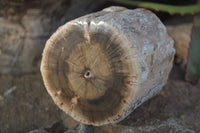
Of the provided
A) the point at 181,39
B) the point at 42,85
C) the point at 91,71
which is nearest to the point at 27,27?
the point at 42,85

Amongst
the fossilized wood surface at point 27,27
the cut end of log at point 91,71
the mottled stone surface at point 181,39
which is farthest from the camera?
the mottled stone surface at point 181,39

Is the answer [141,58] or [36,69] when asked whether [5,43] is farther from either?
[141,58]

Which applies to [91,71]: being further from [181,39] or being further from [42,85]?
[181,39]

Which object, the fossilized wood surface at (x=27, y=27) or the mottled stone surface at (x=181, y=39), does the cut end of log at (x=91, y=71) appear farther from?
the mottled stone surface at (x=181, y=39)

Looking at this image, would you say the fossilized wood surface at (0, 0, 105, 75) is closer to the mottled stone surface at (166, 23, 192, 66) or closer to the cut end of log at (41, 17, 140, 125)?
the cut end of log at (41, 17, 140, 125)

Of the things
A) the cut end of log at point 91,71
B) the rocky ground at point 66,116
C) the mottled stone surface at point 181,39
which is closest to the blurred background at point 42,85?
the rocky ground at point 66,116

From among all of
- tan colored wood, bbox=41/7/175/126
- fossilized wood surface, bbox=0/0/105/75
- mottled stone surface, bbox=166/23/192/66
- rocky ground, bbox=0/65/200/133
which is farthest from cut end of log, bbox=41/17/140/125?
mottled stone surface, bbox=166/23/192/66

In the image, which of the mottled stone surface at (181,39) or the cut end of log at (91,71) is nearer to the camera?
the cut end of log at (91,71)

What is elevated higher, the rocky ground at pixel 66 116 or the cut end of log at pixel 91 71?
the cut end of log at pixel 91 71
